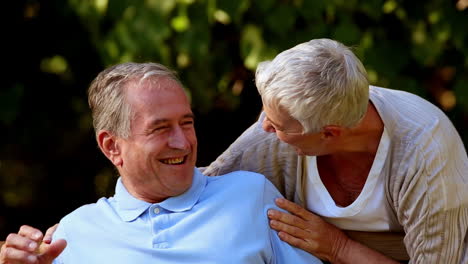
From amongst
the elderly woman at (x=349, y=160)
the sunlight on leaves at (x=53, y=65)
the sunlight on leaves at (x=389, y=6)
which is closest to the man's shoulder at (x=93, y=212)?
the elderly woman at (x=349, y=160)

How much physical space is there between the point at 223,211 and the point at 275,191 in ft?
0.67

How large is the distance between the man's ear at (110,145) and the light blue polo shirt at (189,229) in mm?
109

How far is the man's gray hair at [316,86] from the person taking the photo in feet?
8.88

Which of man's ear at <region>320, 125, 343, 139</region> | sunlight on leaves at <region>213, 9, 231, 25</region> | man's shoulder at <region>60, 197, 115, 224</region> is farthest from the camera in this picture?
sunlight on leaves at <region>213, 9, 231, 25</region>

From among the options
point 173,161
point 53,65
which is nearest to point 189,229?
point 173,161

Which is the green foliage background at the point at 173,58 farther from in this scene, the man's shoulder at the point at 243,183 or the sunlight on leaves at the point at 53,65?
the man's shoulder at the point at 243,183

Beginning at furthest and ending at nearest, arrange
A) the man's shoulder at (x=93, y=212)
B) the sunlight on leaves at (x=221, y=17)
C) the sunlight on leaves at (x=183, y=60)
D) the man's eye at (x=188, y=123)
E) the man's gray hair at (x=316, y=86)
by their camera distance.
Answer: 1. the sunlight on leaves at (x=183, y=60)
2. the sunlight on leaves at (x=221, y=17)
3. the man's shoulder at (x=93, y=212)
4. the man's eye at (x=188, y=123)
5. the man's gray hair at (x=316, y=86)

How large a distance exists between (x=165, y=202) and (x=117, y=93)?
364mm

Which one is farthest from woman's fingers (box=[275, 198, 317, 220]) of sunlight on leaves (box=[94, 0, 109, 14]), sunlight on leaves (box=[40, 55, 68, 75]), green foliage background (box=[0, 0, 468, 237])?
sunlight on leaves (box=[40, 55, 68, 75])

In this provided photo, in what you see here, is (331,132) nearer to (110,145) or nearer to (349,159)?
(349,159)

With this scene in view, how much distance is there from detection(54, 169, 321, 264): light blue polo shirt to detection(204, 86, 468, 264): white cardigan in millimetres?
328

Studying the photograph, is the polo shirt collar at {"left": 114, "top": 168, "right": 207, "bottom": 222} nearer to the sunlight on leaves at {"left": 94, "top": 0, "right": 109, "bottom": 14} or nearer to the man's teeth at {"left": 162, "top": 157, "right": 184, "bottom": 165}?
the man's teeth at {"left": 162, "top": 157, "right": 184, "bottom": 165}

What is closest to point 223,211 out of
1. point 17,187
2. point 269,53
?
point 269,53

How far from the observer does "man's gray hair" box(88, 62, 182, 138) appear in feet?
9.55
